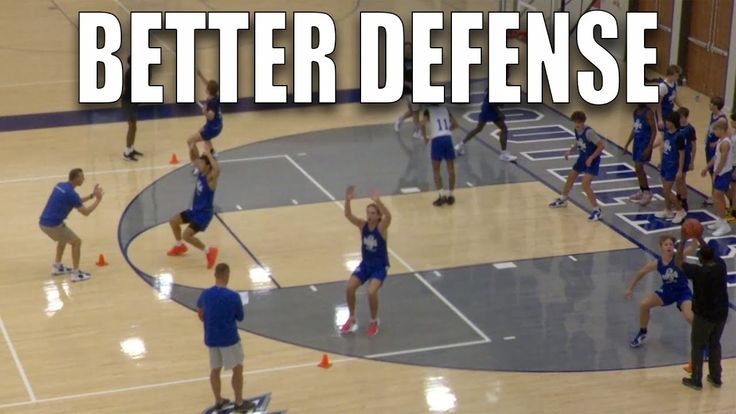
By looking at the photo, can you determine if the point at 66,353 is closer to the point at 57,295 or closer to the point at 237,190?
the point at 57,295

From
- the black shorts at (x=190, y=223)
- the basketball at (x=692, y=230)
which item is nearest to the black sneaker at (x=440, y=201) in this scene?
the black shorts at (x=190, y=223)

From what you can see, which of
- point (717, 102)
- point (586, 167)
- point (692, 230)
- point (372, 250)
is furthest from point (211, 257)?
point (717, 102)

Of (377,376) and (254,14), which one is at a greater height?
(254,14)

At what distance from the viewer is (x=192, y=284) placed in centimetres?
1789

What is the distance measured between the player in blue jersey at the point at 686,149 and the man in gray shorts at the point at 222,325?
8161mm

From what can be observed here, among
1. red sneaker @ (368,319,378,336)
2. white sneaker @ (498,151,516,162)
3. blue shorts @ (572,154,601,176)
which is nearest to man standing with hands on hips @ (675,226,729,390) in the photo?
red sneaker @ (368,319,378,336)

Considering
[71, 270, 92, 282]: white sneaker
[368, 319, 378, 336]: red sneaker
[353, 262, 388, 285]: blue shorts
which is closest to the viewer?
[353, 262, 388, 285]: blue shorts

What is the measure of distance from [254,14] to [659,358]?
18571mm

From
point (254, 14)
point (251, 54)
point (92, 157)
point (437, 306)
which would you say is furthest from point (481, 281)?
point (254, 14)

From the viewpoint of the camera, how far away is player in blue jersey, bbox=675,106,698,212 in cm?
1966

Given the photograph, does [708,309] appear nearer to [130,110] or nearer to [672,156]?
[672,156]

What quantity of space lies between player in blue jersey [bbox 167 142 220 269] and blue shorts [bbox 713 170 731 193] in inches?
270

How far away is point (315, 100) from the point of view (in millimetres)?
26734

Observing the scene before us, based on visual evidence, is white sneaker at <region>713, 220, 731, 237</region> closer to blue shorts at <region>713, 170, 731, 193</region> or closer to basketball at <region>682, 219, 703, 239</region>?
blue shorts at <region>713, 170, 731, 193</region>
